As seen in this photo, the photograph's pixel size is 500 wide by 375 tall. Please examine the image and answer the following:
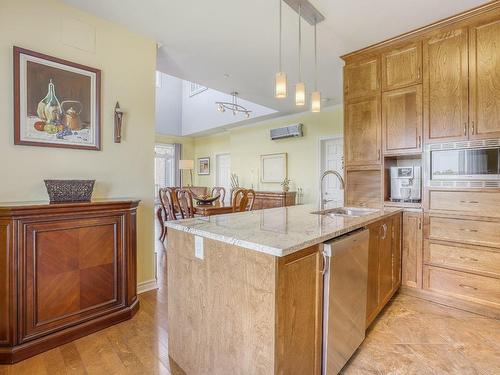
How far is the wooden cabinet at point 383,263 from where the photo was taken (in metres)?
1.97

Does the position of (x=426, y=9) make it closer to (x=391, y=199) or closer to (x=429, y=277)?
(x=391, y=199)

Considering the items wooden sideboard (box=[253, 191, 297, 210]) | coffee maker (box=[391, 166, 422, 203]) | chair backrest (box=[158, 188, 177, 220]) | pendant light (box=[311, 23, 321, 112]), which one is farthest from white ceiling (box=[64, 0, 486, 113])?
wooden sideboard (box=[253, 191, 297, 210])

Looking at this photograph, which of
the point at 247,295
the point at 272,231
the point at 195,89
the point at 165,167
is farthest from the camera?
the point at 165,167

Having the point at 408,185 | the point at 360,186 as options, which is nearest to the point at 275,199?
the point at 360,186

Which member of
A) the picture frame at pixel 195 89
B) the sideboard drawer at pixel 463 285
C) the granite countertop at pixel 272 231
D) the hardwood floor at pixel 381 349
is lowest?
the hardwood floor at pixel 381 349

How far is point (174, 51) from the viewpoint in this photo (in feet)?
10.1

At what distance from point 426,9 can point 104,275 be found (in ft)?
11.5

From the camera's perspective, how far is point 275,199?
5.88m

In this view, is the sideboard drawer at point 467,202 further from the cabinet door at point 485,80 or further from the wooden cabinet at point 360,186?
the wooden cabinet at point 360,186

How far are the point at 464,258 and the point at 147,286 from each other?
120 inches

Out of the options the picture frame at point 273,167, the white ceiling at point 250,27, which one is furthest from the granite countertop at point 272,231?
the picture frame at point 273,167

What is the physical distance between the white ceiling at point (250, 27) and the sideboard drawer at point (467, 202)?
1.61 m

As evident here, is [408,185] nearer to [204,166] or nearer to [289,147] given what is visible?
[289,147]

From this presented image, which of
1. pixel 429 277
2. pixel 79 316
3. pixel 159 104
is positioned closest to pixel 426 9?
pixel 429 277
